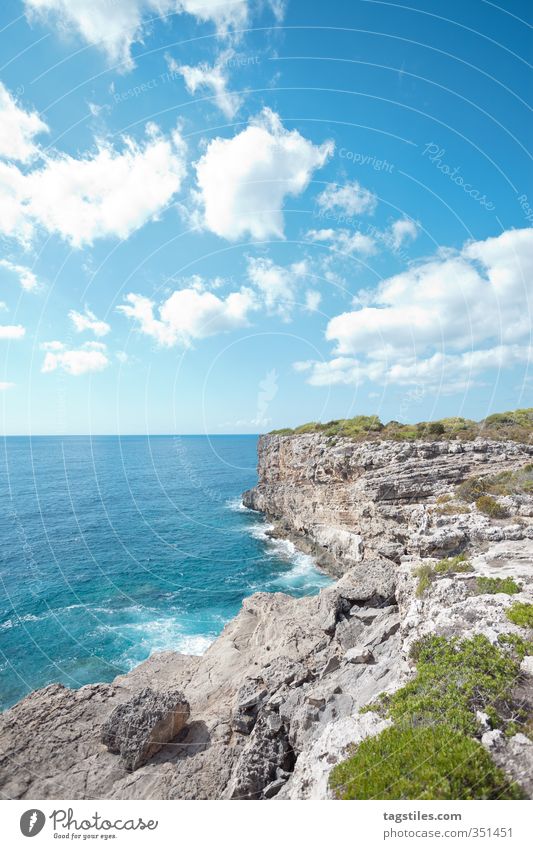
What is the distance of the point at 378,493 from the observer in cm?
3888

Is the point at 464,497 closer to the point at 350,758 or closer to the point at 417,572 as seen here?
the point at 417,572

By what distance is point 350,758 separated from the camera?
770 cm

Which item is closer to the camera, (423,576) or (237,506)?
(423,576)

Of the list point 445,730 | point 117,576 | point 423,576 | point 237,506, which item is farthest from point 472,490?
point 237,506

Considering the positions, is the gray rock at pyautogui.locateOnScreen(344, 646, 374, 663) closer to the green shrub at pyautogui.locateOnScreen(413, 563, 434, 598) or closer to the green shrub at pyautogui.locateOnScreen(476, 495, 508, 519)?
the green shrub at pyautogui.locateOnScreen(413, 563, 434, 598)

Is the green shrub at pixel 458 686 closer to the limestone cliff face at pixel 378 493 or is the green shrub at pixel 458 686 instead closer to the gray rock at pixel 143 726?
the gray rock at pixel 143 726

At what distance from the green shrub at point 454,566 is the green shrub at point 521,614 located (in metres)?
3.61

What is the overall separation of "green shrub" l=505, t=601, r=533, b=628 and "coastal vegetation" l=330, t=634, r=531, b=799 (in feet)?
2.69

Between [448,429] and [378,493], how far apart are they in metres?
17.6

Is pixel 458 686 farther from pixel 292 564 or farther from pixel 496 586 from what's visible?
pixel 292 564

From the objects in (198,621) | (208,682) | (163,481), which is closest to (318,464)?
(198,621)

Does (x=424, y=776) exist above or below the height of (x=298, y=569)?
above

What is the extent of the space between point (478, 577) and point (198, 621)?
87.0 feet
